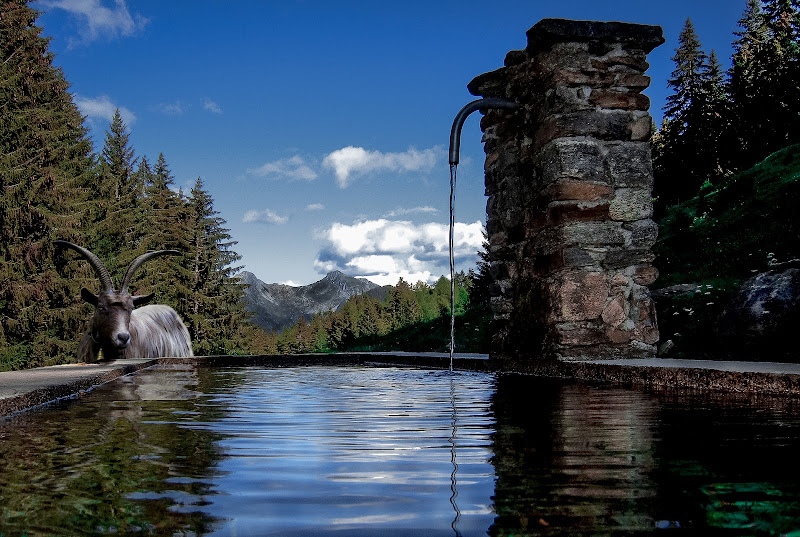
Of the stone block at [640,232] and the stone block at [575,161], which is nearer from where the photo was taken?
the stone block at [575,161]

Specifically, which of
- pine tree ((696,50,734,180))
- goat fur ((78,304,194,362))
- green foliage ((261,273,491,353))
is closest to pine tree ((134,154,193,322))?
green foliage ((261,273,491,353))

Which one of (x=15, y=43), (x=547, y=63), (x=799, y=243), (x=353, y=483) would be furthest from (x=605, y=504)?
(x=15, y=43)

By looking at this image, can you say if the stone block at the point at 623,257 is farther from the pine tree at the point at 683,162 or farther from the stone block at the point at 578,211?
the pine tree at the point at 683,162

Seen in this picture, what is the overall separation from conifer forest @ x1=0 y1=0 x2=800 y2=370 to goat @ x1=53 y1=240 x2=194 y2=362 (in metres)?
5.00

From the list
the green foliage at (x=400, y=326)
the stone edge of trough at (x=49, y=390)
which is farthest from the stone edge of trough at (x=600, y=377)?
the green foliage at (x=400, y=326)

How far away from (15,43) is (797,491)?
83.3 feet

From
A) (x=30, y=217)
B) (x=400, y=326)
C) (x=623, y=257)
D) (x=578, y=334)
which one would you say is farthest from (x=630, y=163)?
(x=400, y=326)

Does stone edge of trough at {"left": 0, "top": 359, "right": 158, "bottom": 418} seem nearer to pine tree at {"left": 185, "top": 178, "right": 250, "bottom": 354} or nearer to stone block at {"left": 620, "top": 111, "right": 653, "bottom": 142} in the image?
stone block at {"left": 620, "top": 111, "right": 653, "bottom": 142}

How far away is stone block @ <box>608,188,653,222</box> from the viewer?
6.29 metres

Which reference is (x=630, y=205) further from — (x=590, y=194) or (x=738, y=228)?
(x=738, y=228)

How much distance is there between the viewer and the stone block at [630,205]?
629cm

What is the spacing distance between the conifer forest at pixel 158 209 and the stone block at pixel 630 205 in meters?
3.67

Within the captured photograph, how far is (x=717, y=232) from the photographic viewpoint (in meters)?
11.2

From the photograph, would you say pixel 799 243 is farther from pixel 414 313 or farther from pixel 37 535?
pixel 414 313
